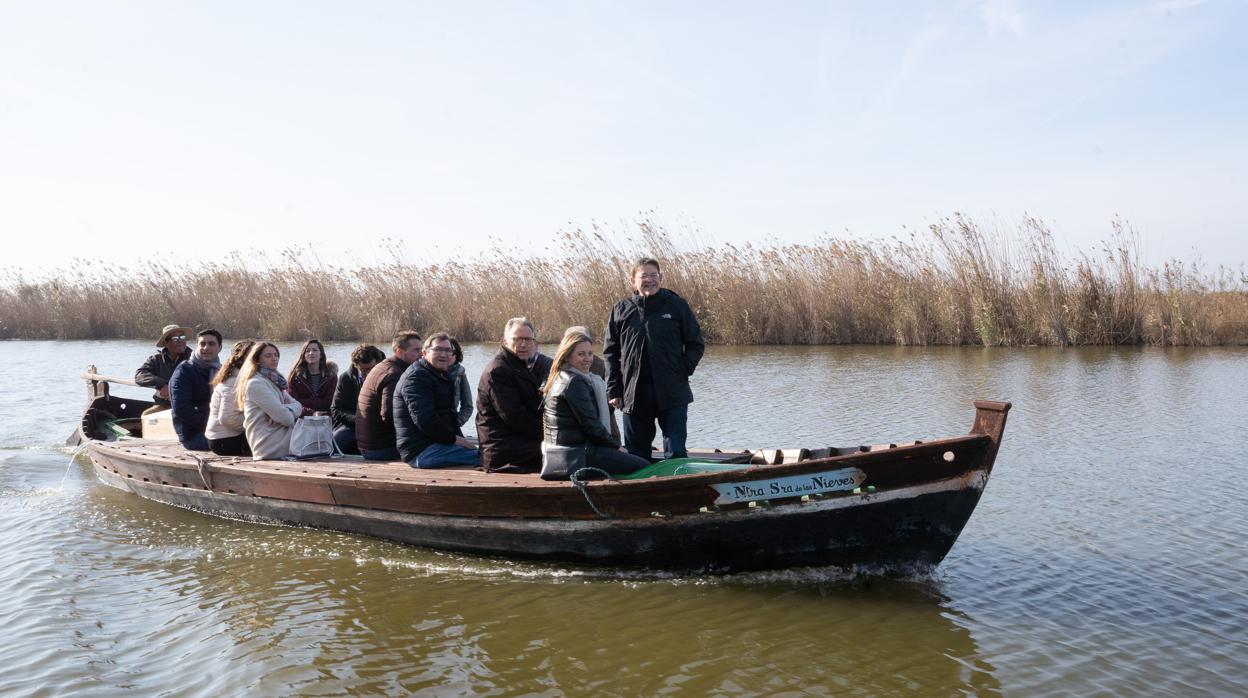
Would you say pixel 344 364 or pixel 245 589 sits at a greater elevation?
pixel 344 364

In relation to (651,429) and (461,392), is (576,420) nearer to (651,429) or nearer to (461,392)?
(651,429)

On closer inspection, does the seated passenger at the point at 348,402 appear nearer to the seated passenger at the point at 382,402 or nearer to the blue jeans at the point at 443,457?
the seated passenger at the point at 382,402

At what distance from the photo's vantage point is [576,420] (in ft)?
19.9

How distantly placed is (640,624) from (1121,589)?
2795 mm

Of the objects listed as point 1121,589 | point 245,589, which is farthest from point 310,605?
point 1121,589

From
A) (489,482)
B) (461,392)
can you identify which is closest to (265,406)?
(461,392)

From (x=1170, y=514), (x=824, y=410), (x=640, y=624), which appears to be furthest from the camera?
(x=824, y=410)

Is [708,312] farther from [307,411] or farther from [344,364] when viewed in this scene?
[307,411]

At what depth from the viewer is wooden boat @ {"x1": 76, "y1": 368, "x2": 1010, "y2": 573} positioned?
17.8 feet

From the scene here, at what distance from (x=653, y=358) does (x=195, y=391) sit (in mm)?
4427

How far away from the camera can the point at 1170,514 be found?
Answer: 7082mm

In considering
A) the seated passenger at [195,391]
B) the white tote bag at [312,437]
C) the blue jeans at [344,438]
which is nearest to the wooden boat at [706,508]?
the white tote bag at [312,437]

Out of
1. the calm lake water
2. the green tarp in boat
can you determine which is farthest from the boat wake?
the green tarp in boat

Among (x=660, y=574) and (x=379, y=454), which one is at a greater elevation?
(x=379, y=454)
